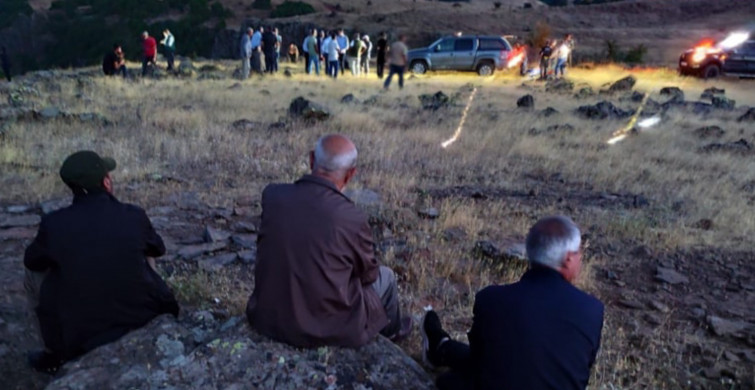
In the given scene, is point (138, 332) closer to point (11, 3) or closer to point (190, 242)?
point (190, 242)

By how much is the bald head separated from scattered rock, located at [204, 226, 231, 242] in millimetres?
3942

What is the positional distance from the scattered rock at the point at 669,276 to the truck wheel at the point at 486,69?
19.4 m

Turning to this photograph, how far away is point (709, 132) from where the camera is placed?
40.8ft

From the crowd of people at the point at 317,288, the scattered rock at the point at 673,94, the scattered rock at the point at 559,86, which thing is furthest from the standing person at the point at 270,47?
the crowd of people at the point at 317,288

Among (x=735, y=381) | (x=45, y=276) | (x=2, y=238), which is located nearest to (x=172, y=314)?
(x=45, y=276)

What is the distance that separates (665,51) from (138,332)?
35.3 m

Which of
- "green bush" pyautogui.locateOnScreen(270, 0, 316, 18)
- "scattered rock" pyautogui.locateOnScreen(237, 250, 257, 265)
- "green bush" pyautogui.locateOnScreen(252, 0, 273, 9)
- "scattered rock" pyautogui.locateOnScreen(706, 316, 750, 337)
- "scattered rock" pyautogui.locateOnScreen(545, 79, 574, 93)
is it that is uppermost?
"green bush" pyautogui.locateOnScreen(252, 0, 273, 9)

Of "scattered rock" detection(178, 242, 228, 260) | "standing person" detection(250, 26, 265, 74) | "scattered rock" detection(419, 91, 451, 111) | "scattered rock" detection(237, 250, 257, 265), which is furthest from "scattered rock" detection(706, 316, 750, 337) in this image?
"standing person" detection(250, 26, 265, 74)

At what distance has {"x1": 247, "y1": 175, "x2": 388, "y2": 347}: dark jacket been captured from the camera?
9.48 feet

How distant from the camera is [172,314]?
368 centimetres

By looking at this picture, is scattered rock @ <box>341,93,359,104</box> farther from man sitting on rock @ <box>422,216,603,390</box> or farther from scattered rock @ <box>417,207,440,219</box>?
man sitting on rock @ <box>422,216,603,390</box>

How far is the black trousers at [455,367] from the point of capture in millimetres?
2968

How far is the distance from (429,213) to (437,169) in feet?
7.85

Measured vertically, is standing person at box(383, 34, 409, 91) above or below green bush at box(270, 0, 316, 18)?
below
